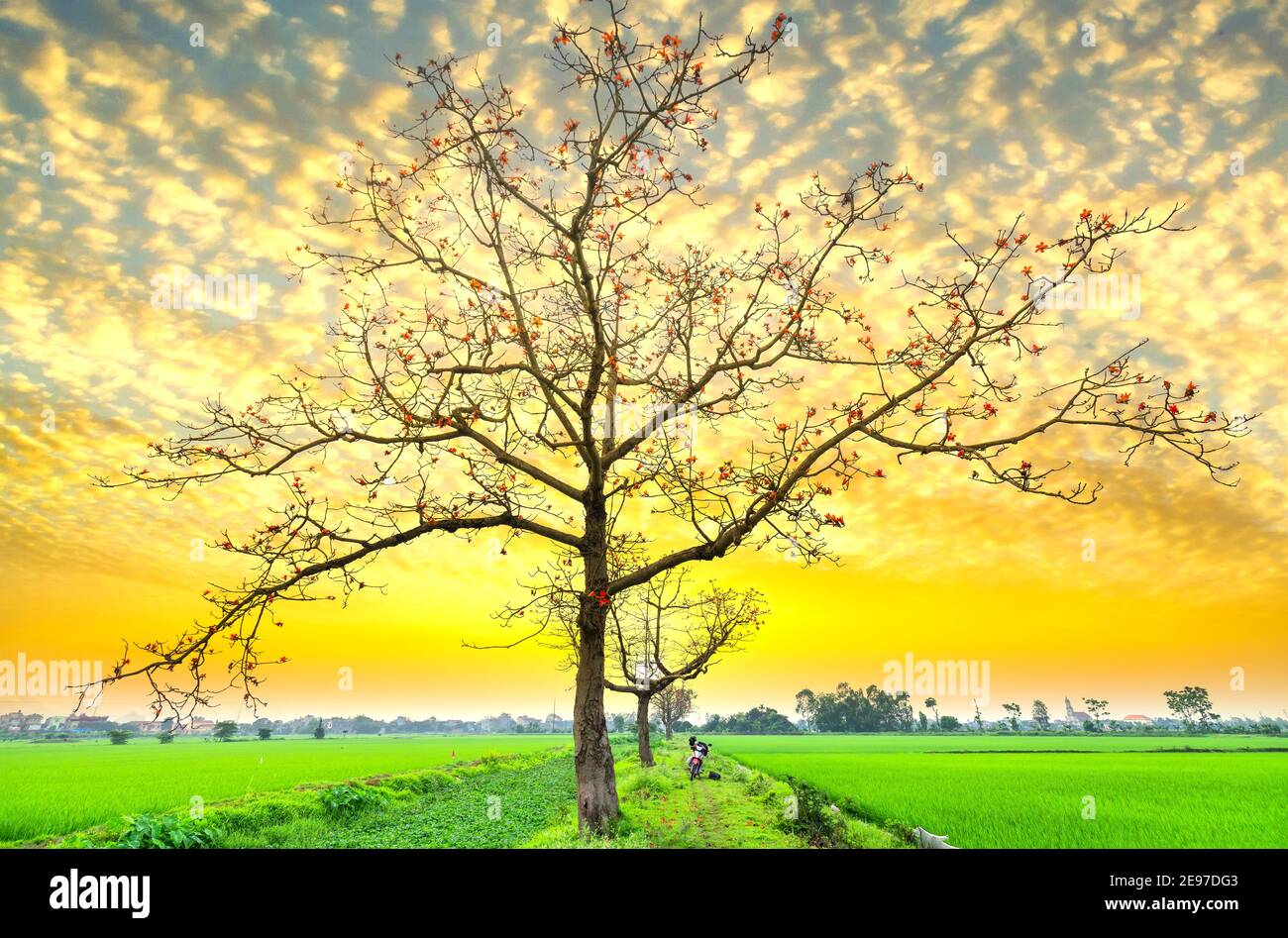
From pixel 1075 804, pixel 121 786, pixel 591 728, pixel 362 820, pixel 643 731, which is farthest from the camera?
pixel 643 731

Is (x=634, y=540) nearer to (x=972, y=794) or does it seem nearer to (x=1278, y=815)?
(x=972, y=794)

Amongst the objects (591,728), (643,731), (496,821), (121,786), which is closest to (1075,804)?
(591,728)

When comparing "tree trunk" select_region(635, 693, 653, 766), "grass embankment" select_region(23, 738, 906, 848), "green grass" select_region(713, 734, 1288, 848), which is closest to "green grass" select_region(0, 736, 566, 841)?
"grass embankment" select_region(23, 738, 906, 848)

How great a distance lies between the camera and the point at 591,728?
13.1 m

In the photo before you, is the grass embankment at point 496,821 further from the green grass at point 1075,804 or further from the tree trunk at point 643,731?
the tree trunk at point 643,731

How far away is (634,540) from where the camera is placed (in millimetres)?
14414

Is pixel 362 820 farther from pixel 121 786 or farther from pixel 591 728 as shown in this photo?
pixel 121 786

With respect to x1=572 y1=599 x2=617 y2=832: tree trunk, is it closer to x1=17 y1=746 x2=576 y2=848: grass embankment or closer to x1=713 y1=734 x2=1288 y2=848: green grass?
x1=17 y1=746 x2=576 y2=848: grass embankment

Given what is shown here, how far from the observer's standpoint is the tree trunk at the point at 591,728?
12805mm

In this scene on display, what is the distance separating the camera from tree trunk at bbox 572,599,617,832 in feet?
42.0
